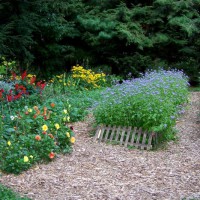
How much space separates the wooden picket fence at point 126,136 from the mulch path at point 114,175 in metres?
0.17

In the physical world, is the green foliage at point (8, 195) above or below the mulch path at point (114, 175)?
above

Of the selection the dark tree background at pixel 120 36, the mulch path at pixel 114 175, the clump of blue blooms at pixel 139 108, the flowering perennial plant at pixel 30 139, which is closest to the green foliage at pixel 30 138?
the flowering perennial plant at pixel 30 139

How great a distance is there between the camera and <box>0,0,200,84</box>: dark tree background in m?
13.4

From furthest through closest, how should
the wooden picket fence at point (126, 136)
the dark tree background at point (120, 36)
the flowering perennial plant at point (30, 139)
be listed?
the dark tree background at point (120, 36) < the wooden picket fence at point (126, 136) < the flowering perennial plant at point (30, 139)

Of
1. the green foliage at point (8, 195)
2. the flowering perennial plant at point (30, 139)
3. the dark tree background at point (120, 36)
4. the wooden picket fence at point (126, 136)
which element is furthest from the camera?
the dark tree background at point (120, 36)

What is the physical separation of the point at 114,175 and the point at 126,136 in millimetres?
1530

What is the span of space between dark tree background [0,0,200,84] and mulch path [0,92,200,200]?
288 inches

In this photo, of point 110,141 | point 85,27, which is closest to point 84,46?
point 85,27

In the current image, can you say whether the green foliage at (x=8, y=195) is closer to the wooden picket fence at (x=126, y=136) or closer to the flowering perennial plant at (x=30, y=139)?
the flowering perennial plant at (x=30, y=139)

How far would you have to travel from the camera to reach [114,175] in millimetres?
5059

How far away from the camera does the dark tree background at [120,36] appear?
1338 cm

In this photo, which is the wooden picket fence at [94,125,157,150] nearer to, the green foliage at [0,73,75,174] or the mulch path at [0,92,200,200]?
the mulch path at [0,92,200,200]

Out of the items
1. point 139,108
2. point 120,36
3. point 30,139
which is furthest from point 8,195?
point 120,36

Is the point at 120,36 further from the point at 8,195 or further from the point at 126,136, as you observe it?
the point at 8,195
